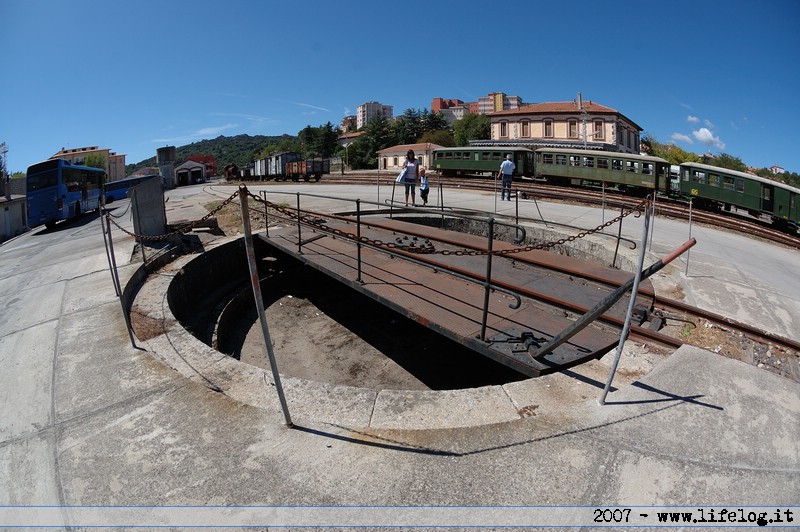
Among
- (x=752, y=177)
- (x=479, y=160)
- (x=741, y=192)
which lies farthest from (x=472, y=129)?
(x=752, y=177)

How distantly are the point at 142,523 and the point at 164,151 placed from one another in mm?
48544

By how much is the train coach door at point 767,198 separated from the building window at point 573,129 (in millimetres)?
36920

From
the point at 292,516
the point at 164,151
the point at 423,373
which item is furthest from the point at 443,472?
the point at 164,151

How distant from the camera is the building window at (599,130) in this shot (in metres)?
46.4

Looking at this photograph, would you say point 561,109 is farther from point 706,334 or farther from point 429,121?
point 706,334

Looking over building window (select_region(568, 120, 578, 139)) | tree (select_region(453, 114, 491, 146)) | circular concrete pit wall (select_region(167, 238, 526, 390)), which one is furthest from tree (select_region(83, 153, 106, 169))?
circular concrete pit wall (select_region(167, 238, 526, 390))

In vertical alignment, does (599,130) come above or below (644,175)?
above

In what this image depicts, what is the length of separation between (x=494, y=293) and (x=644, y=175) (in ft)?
56.6

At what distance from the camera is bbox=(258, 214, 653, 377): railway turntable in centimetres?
405

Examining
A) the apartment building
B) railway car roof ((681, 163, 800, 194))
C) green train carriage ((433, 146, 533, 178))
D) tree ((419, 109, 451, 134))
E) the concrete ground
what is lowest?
the concrete ground

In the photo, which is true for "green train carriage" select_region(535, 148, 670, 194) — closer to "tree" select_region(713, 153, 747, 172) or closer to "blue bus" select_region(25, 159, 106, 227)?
"blue bus" select_region(25, 159, 106, 227)

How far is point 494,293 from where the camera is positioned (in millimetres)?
5594

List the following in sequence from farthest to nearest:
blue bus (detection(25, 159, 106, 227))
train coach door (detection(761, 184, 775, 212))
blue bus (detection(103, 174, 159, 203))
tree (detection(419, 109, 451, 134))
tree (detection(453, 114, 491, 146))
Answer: tree (detection(419, 109, 451, 134)) < tree (detection(453, 114, 491, 146)) < blue bus (detection(103, 174, 159, 203)) < blue bus (detection(25, 159, 106, 227)) < train coach door (detection(761, 184, 775, 212))

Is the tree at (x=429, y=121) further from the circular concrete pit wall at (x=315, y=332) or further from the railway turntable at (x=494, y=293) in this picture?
the railway turntable at (x=494, y=293)
